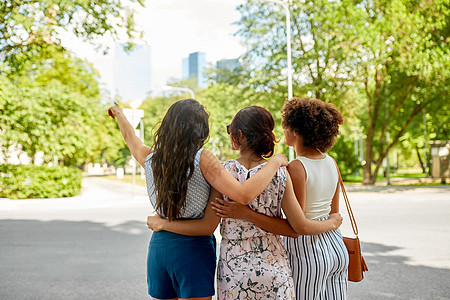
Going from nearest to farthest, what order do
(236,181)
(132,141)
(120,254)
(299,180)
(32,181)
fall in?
(236,181), (299,180), (132,141), (120,254), (32,181)

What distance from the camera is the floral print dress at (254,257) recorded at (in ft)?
7.50

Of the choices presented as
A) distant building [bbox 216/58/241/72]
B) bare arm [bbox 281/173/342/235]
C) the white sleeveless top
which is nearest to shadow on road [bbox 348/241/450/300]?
the white sleeveless top

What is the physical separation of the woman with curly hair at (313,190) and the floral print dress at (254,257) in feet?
0.61

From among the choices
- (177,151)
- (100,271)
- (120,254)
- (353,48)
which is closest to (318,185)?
(177,151)

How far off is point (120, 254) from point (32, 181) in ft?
40.4

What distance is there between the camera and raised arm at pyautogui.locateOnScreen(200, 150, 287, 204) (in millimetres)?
2211

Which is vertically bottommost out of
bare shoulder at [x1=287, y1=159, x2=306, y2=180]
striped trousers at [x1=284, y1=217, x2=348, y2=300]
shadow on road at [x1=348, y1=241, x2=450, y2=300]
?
shadow on road at [x1=348, y1=241, x2=450, y2=300]

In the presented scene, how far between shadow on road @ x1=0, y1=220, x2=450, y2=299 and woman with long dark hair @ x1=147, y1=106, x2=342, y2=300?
9.65 feet

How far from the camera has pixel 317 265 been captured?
8.28ft

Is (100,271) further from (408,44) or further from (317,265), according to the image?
(408,44)

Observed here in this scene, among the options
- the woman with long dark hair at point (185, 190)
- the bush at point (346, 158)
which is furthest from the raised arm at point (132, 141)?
the bush at point (346, 158)

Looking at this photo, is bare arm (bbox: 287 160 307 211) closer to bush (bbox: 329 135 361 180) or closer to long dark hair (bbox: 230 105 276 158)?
long dark hair (bbox: 230 105 276 158)

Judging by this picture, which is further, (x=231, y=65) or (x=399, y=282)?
(x=231, y=65)

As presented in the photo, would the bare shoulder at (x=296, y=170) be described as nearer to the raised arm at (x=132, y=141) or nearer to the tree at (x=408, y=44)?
the raised arm at (x=132, y=141)
